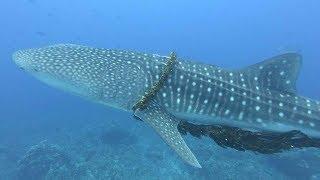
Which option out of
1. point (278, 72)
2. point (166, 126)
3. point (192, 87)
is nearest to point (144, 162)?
point (192, 87)

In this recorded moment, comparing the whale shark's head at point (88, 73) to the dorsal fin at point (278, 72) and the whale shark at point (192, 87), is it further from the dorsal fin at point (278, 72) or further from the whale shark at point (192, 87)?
the dorsal fin at point (278, 72)

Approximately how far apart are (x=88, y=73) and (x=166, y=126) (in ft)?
5.43

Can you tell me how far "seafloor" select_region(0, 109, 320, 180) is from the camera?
59.5 feet

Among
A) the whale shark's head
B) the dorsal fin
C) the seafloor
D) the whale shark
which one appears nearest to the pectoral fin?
the whale shark

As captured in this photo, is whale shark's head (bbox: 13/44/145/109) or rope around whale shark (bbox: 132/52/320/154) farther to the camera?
whale shark's head (bbox: 13/44/145/109)

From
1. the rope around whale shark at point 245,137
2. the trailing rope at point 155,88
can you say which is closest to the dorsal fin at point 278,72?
the rope around whale shark at point 245,137

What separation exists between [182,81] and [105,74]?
4.44 ft

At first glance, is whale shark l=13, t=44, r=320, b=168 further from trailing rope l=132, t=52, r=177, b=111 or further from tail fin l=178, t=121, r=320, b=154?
tail fin l=178, t=121, r=320, b=154

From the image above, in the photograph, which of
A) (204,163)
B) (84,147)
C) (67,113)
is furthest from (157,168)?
(67,113)

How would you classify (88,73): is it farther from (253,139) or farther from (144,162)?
(144,162)

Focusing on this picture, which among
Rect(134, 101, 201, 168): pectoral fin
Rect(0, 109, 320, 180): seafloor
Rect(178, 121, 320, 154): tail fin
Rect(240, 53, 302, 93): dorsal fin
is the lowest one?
Rect(0, 109, 320, 180): seafloor

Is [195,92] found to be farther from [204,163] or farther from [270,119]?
[204,163]

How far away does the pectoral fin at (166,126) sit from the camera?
6.41m

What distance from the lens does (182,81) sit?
7039 millimetres
